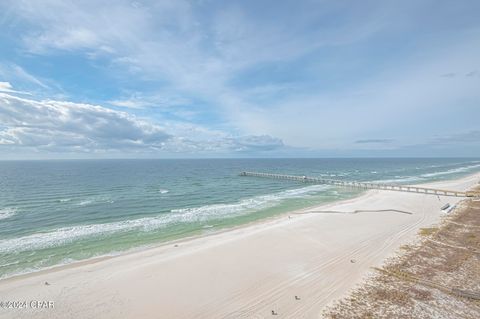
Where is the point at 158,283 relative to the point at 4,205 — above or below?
below

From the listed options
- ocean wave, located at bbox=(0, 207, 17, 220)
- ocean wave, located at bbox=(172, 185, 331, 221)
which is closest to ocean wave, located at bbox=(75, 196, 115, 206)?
ocean wave, located at bbox=(0, 207, 17, 220)

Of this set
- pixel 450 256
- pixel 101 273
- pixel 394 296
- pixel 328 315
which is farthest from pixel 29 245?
pixel 450 256

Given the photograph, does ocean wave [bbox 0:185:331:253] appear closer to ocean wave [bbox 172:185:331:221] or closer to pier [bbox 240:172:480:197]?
ocean wave [bbox 172:185:331:221]

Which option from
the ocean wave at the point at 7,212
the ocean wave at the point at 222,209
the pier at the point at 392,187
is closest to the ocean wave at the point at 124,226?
the ocean wave at the point at 222,209

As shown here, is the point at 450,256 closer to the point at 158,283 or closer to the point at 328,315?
the point at 328,315

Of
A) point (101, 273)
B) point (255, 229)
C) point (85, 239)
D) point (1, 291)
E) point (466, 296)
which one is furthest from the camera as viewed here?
point (255, 229)

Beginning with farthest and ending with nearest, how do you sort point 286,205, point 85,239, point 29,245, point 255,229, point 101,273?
1. point 286,205
2. point 255,229
3. point 85,239
4. point 29,245
5. point 101,273
